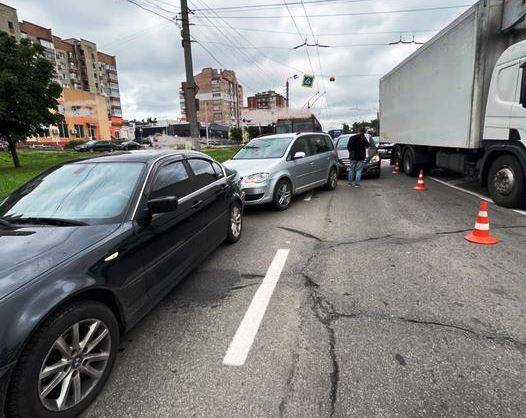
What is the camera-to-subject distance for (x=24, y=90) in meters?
17.5

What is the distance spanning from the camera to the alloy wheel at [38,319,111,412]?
2148mm

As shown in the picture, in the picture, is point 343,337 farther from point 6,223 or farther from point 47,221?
point 6,223

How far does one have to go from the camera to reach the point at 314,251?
532 centimetres

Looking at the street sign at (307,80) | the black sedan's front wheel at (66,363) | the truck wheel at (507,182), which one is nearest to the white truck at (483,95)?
the truck wheel at (507,182)

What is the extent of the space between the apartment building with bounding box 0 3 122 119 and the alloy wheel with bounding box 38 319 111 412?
272 ft

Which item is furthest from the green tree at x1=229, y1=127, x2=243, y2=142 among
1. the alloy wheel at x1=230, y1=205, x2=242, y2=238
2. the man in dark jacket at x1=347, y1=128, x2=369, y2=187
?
the alloy wheel at x1=230, y1=205, x2=242, y2=238

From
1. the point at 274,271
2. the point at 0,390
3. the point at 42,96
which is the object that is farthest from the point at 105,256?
the point at 42,96

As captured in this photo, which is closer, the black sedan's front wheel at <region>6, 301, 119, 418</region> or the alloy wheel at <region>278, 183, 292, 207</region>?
the black sedan's front wheel at <region>6, 301, 119, 418</region>

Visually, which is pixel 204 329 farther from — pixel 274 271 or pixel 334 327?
pixel 274 271

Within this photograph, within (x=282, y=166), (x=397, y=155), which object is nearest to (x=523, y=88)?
(x=282, y=166)

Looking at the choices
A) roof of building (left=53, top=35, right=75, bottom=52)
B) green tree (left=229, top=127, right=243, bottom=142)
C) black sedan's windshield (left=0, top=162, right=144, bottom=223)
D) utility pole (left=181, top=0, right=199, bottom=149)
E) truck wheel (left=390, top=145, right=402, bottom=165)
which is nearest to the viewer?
black sedan's windshield (left=0, top=162, right=144, bottom=223)

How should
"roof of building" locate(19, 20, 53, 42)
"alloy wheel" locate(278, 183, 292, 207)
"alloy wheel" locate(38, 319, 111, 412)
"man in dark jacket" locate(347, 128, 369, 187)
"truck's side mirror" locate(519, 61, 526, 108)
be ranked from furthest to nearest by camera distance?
"roof of building" locate(19, 20, 53, 42) < "man in dark jacket" locate(347, 128, 369, 187) < "alloy wheel" locate(278, 183, 292, 207) < "truck's side mirror" locate(519, 61, 526, 108) < "alloy wheel" locate(38, 319, 111, 412)

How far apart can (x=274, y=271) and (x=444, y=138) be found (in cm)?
733

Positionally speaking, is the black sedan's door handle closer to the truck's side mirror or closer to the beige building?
the truck's side mirror
